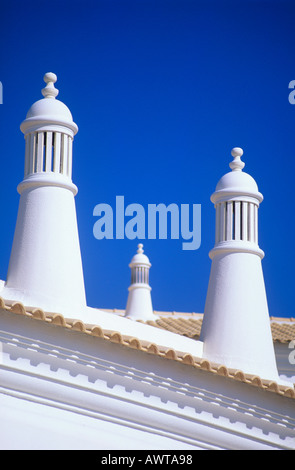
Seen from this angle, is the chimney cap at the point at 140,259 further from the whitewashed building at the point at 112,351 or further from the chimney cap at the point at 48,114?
the chimney cap at the point at 48,114

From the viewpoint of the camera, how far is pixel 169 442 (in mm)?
13086

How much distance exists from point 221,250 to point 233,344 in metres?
1.95

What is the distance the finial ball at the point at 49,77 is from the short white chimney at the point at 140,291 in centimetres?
1202

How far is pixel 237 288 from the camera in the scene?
53.0 feet

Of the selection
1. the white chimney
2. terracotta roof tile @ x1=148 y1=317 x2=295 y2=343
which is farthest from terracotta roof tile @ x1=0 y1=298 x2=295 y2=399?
terracotta roof tile @ x1=148 y1=317 x2=295 y2=343

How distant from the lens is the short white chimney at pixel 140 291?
1040 inches

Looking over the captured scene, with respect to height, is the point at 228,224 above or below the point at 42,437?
above

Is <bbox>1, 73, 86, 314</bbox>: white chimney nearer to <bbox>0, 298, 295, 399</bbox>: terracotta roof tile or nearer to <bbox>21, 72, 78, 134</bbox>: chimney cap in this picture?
<bbox>21, 72, 78, 134</bbox>: chimney cap

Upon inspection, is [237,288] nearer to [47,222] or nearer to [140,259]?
[47,222]

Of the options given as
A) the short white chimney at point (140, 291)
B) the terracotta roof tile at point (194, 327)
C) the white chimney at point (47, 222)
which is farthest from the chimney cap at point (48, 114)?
the short white chimney at point (140, 291)

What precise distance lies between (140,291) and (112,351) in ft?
47.4
